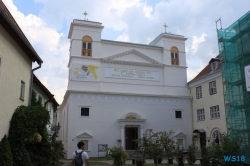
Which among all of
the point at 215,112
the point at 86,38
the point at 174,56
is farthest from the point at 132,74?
the point at 215,112

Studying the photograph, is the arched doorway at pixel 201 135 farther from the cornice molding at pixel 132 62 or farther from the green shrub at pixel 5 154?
the green shrub at pixel 5 154

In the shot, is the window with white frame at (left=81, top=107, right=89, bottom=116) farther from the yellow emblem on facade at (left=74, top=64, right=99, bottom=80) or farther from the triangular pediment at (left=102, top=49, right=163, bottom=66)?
the triangular pediment at (left=102, top=49, right=163, bottom=66)

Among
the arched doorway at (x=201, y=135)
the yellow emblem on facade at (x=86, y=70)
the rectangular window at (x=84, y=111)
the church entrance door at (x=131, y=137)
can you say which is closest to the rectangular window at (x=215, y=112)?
the arched doorway at (x=201, y=135)

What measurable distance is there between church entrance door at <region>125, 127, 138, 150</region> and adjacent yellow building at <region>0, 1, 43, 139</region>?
1474cm

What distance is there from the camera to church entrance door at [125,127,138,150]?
88.5ft

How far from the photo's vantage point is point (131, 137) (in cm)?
2734

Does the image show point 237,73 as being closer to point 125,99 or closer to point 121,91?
point 125,99

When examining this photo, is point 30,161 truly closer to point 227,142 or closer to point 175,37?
point 227,142

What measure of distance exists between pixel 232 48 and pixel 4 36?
1599 centimetres

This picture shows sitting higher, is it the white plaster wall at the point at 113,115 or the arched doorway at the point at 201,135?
the white plaster wall at the point at 113,115

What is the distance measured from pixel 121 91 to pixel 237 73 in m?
12.5

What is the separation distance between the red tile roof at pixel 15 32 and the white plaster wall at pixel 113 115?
11.5 metres

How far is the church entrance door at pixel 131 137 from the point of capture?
26966 millimetres

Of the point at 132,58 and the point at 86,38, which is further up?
the point at 86,38
